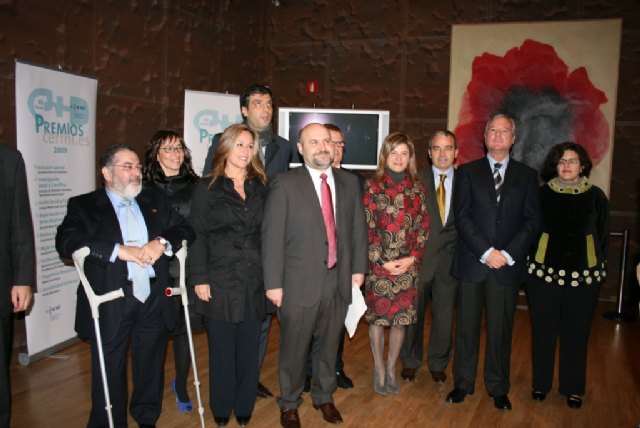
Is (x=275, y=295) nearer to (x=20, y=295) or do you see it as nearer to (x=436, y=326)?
(x=20, y=295)

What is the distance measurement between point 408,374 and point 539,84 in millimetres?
4248

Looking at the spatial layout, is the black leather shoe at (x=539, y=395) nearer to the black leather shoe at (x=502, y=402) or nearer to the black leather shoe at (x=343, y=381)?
the black leather shoe at (x=502, y=402)

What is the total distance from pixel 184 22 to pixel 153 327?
4.00m

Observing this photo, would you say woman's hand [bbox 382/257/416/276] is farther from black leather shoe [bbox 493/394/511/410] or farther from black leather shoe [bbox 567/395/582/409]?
black leather shoe [bbox 567/395/582/409]

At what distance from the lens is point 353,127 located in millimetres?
6809

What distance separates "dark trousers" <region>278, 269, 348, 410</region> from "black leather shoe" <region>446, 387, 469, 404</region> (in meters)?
0.86

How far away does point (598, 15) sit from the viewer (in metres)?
6.40

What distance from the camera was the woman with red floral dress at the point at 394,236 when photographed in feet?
11.6

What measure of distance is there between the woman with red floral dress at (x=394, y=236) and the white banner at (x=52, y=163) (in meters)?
2.41

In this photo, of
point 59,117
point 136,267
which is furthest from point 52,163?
point 136,267

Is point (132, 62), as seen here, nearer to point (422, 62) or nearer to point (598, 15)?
point (422, 62)

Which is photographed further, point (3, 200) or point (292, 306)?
point (292, 306)

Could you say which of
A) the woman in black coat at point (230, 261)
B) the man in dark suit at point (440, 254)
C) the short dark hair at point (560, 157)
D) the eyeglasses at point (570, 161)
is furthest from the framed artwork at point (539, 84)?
the woman in black coat at point (230, 261)

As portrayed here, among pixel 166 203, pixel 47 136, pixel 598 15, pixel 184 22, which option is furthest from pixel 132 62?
pixel 598 15
